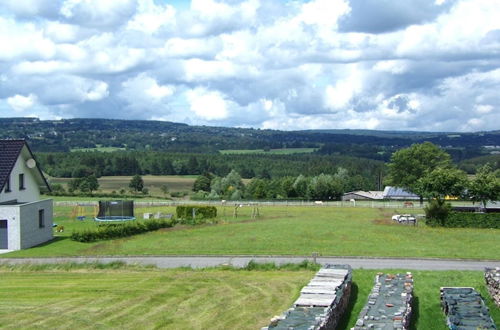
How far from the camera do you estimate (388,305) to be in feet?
73.6

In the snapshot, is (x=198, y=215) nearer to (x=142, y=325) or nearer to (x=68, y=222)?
(x=68, y=222)

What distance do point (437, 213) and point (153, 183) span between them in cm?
11271

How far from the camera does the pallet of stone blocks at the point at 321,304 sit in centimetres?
1962

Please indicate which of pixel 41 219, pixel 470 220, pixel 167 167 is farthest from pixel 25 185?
pixel 167 167

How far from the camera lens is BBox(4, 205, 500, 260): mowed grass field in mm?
40781

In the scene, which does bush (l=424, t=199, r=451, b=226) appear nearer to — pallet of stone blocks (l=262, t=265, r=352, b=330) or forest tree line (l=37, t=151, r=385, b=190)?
pallet of stone blocks (l=262, t=265, r=352, b=330)

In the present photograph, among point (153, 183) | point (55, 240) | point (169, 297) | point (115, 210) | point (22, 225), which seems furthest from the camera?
point (153, 183)

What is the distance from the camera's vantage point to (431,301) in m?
26.9

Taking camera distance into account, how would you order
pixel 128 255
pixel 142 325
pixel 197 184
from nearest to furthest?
1. pixel 142 325
2. pixel 128 255
3. pixel 197 184

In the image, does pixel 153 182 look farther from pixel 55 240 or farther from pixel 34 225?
pixel 34 225

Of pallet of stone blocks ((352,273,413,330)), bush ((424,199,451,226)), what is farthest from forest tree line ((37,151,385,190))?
pallet of stone blocks ((352,273,413,330))

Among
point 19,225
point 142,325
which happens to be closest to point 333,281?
point 142,325

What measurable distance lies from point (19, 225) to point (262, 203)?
54.7 m

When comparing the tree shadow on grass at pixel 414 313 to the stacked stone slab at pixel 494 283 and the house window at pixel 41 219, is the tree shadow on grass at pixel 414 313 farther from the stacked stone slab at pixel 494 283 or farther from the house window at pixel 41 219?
the house window at pixel 41 219
